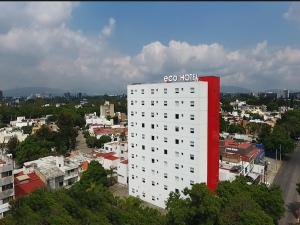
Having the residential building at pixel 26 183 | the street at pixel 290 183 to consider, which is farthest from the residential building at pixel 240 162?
the residential building at pixel 26 183

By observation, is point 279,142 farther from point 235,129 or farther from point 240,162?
point 235,129

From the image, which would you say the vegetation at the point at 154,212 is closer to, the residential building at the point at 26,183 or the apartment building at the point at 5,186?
the apartment building at the point at 5,186

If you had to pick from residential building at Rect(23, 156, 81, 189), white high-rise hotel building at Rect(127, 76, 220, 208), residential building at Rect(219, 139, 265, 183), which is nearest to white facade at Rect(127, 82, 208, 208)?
white high-rise hotel building at Rect(127, 76, 220, 208)

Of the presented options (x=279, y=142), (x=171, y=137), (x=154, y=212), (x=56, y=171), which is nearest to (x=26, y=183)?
(x=56, y=171)

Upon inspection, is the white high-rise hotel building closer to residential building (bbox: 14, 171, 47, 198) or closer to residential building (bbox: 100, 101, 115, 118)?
residential building (bbox: 14, 171, 47, 198)

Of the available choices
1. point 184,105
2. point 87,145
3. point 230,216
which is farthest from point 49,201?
point 87,145
